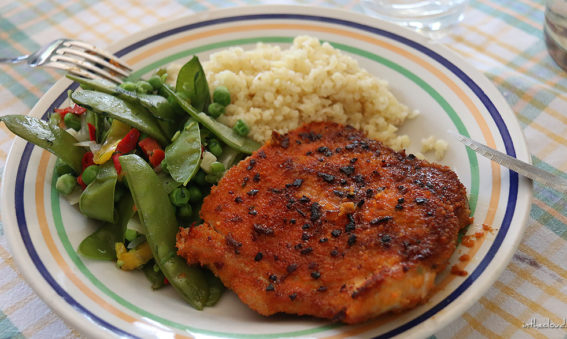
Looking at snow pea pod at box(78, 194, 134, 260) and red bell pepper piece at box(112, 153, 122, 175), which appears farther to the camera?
red bell pepper piece at box(112, 153, 122, 175)

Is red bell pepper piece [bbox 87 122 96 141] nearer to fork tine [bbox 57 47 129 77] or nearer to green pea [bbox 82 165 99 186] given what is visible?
green pea [bbox 82 165 99 186]

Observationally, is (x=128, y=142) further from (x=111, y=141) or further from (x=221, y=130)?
(x=221, y=130)

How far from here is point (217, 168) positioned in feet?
11.0

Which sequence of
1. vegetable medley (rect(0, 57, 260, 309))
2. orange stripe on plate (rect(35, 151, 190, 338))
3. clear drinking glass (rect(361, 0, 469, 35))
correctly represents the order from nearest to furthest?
orange stripe on plate (rect(35, 151, 190, 338)) → vegetable medley (rect(0, 57, 260, 309)) → clear drinking glass (rect(361, 0, 469, 35))

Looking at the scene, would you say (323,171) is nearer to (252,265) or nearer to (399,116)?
(252,265)

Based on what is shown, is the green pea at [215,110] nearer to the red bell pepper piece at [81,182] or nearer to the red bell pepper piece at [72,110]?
the red bell pepper piece at [72,110]

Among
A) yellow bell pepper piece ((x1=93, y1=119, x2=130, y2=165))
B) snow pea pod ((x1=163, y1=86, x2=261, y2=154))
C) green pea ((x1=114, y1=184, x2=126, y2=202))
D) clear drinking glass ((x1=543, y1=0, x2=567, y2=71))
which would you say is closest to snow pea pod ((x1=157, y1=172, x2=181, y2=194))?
green pea ((x1=114, y1=184, x2=126, y2=202))

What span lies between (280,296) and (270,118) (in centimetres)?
156

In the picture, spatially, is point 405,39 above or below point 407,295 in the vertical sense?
above

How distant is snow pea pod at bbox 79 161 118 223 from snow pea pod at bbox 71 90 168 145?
37cm

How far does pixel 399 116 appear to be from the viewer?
3.80m

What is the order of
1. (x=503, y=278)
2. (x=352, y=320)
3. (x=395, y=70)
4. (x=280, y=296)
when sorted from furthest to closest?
(x=395, y=70) < (x=503, y=278) < (x=280, y=296) < (x=352, y=320)

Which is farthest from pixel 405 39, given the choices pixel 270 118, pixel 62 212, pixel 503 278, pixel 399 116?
pixel 62 212

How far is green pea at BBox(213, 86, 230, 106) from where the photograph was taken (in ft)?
12.1
